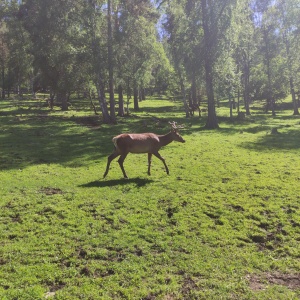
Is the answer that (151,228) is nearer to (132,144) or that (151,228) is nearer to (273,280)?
(273,280)

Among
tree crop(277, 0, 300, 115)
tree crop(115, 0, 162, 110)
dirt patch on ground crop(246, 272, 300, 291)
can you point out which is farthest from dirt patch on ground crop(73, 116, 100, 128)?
dirt patch on ground crop(246, 272, 300, 291)

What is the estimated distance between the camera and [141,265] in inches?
270

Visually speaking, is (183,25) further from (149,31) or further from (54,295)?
(54,295)

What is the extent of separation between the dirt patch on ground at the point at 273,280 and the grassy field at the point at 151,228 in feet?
0.07

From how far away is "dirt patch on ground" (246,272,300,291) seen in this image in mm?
6291

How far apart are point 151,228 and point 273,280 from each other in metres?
3.29

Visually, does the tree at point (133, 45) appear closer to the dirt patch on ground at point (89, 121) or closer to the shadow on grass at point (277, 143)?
the dirt patch on ground at point (89, 121)

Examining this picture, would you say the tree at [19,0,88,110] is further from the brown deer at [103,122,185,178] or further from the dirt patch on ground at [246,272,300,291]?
the dirt patch on ground at [246,272,300,291]

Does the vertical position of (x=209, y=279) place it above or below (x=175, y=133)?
below

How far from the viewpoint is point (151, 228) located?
8.61m

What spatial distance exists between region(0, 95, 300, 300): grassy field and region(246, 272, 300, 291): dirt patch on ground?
20mm

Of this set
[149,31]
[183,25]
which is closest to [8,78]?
[149,31]

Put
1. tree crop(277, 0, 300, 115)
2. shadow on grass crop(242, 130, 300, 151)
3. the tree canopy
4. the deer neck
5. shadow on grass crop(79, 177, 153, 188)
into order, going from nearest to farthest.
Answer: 1. shadow on grass crop(79, 177, 153, 188)
2. the deer neck
3. shadow on grass crop(242, 130, 300, 151)
4. the tree canopy
5. tree crop(277, 0, 300, 115)

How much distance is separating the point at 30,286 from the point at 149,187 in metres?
6.47
